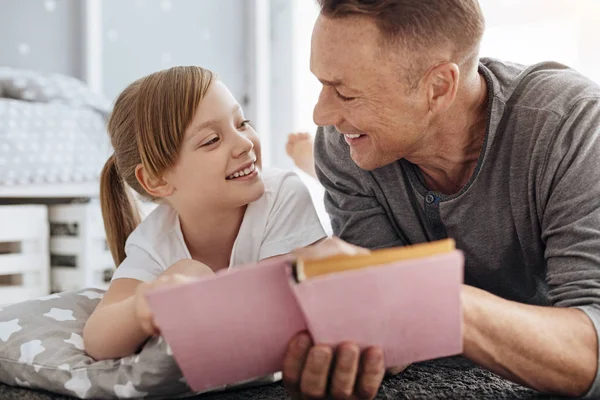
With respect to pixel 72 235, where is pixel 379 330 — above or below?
above

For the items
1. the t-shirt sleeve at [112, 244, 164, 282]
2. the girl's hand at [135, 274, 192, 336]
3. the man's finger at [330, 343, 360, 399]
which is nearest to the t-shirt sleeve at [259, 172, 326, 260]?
the t-shirt sleeve at [112, 244, 164, 282]

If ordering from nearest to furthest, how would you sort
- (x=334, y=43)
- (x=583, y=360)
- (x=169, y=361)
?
(x=583, y=360) → (x=169, y=361) → (x=334, y=43)

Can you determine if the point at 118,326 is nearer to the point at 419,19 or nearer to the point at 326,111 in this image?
the point at 326,111

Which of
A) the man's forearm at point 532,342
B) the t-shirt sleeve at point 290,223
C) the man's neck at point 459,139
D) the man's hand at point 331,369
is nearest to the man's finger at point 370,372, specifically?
the man's hand at point 331,369

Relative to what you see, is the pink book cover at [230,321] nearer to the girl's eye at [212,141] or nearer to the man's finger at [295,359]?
the man's finger at [295,359]

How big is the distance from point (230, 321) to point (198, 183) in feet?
1.85

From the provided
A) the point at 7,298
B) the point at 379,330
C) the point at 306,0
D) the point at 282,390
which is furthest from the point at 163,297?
the point at 306,0

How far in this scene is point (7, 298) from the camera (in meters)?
2.50

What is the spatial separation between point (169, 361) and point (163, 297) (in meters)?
0.32

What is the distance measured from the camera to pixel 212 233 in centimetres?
149

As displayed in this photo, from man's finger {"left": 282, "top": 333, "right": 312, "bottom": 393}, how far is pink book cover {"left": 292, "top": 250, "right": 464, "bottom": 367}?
26 millimetres

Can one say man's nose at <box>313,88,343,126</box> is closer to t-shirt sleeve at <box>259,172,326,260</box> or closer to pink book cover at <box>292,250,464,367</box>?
t-shirt sleeve at <box>259,172,326,260</box>

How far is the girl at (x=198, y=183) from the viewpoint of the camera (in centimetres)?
139

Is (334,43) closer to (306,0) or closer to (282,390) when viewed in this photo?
(282,390)
